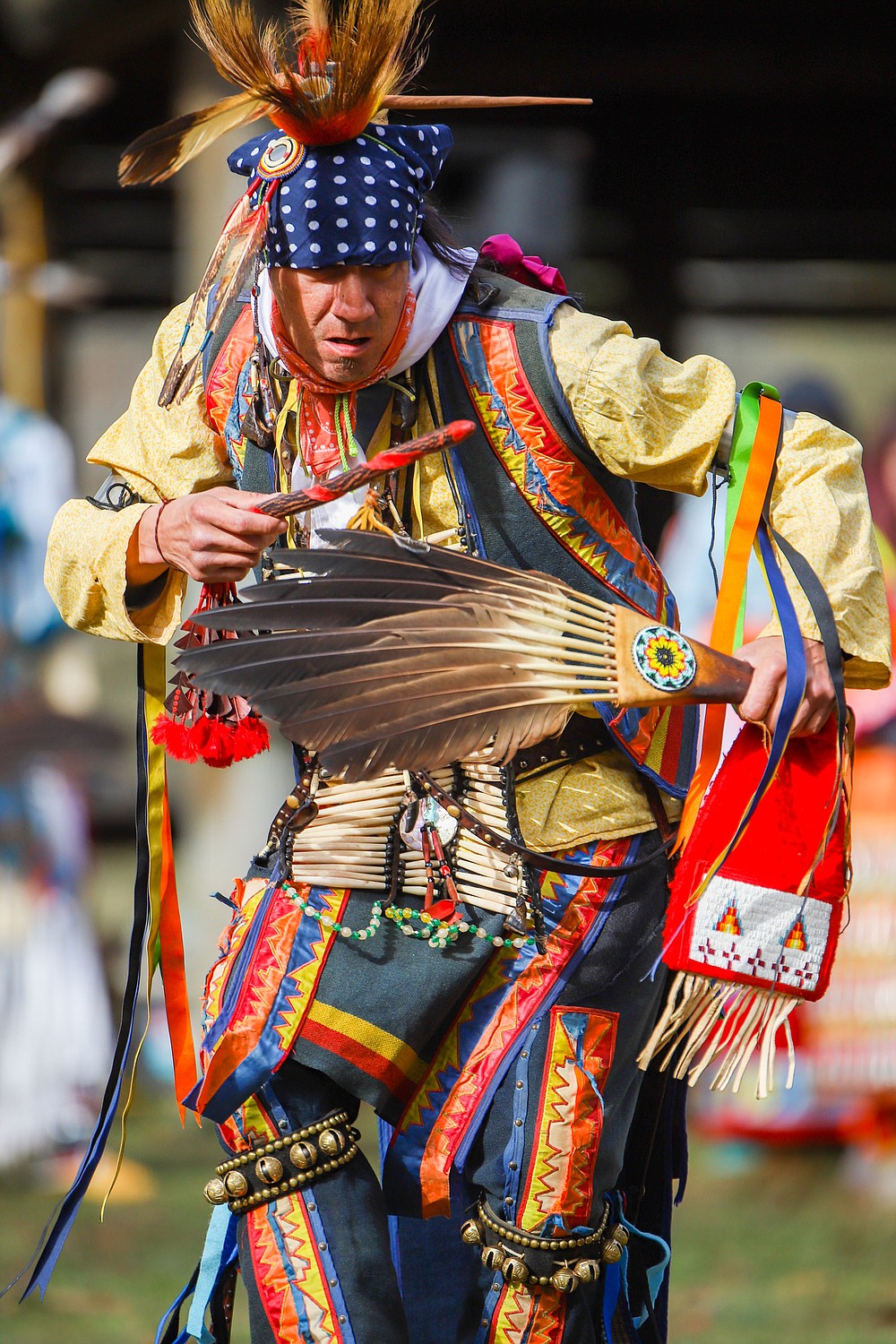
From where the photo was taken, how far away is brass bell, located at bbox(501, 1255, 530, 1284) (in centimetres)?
256

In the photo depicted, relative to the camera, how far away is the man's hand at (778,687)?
2342mm

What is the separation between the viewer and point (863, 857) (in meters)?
5.41

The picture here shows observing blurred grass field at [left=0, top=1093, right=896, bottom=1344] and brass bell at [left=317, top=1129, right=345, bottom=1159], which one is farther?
blurred grass field at [left=0, top=1093, right=896, bottom=1344]

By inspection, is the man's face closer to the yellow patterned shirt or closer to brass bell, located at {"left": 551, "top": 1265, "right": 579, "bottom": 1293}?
the yellow patterned shirt

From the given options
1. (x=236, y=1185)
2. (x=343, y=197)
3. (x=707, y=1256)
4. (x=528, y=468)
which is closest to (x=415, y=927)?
(x=236, y=1185)

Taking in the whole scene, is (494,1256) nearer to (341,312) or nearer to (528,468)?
(528,468)

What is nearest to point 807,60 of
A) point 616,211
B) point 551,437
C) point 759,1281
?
point 616,211

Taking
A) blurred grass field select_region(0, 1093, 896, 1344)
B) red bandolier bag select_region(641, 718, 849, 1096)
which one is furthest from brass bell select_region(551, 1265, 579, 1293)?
blurred grass field select_region(0, 1093, 896, 1344)

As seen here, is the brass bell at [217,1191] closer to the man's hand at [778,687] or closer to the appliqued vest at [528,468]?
the appliqued vest at [528,468]

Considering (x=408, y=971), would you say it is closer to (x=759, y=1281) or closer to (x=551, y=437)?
(x=551, y=437)

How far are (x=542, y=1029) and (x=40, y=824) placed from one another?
3.74 m

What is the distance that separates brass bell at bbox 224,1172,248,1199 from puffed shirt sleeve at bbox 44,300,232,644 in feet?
2.51

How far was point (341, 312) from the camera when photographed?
96.2 inches

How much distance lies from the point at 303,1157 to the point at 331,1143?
42 mm
